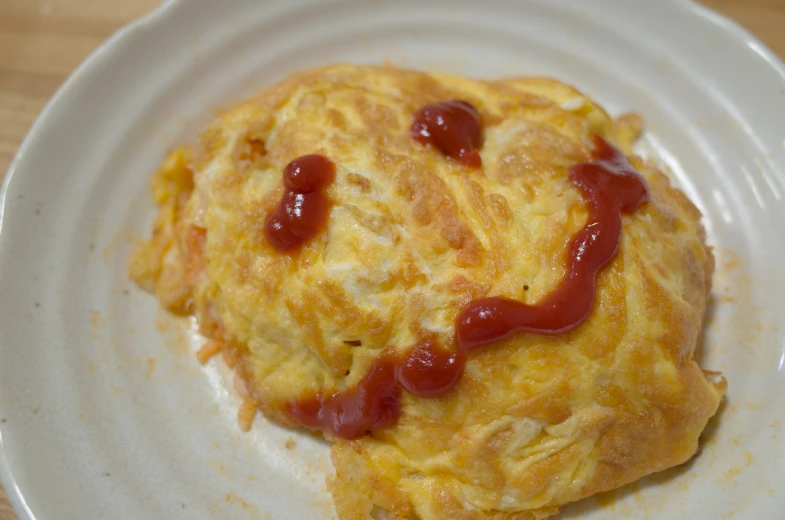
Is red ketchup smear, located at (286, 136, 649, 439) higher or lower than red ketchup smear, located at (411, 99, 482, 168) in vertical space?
lower

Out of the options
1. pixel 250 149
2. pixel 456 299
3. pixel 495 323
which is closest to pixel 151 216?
pixel 250 149

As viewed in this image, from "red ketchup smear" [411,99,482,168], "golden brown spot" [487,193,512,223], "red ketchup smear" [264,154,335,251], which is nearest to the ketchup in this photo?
"golden brown spot" [487,193,512,223]

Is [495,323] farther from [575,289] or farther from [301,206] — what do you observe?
[301,206]

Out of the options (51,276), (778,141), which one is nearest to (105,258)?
(51,276)

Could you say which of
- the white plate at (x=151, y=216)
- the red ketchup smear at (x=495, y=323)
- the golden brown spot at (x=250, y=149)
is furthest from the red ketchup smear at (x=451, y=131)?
the white plate at (x=151, y=216)

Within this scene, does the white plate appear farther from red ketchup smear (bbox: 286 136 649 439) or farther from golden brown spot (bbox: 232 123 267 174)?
golden brown spot (bbox: 232 123 267 174)
